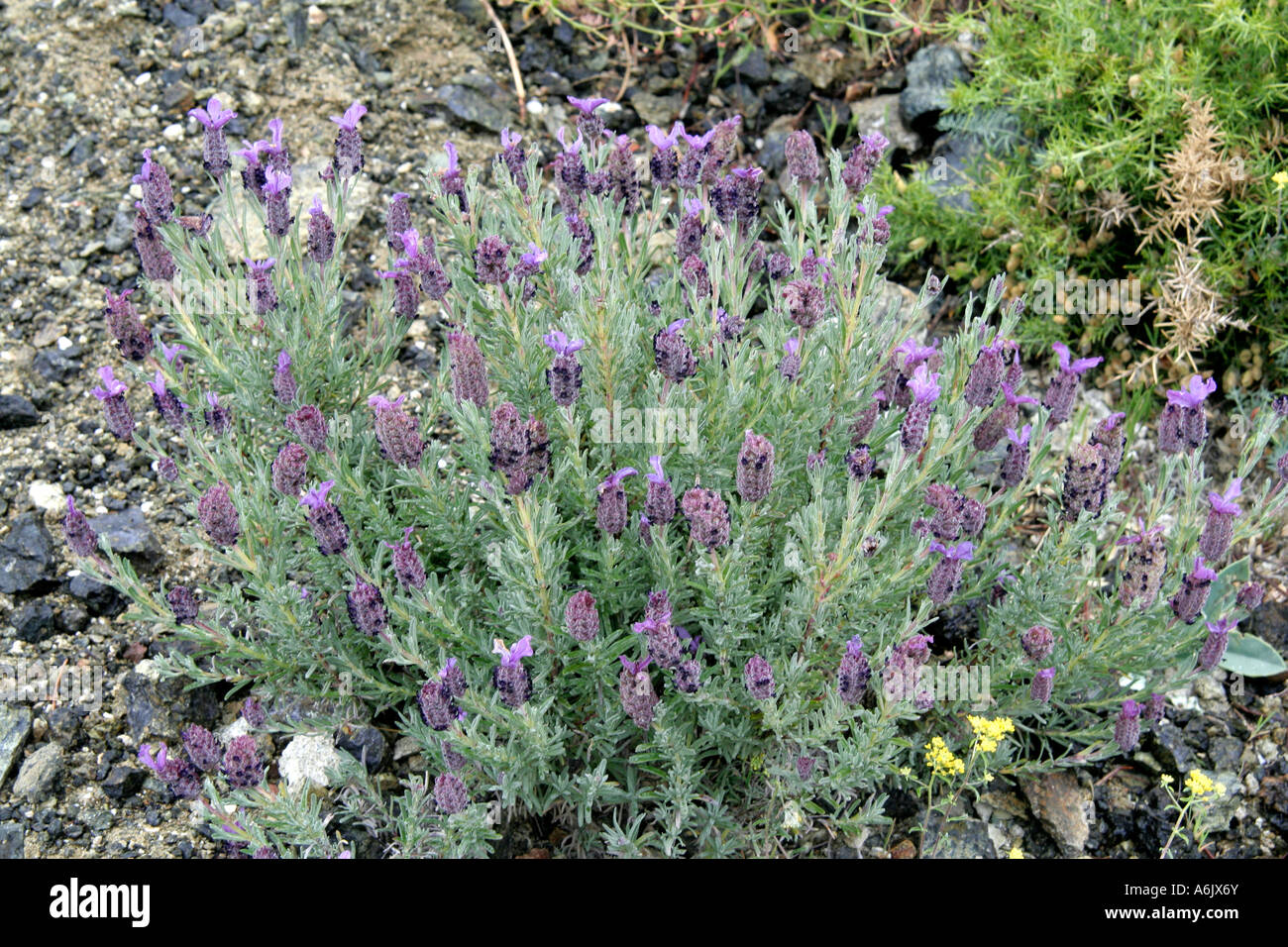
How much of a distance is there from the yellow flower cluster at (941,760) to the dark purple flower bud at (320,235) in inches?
76.7

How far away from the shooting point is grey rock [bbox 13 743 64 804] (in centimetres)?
306

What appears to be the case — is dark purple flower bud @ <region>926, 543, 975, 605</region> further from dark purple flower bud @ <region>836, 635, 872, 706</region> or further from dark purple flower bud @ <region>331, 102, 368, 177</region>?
dark purple flower bud @ <region>331, 102, 368, 177</region>

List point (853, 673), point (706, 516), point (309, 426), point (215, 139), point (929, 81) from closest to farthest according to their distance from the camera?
point (706, 516)
point (853, 673)
point (309, 426)
point (215, 139)
point (929, 81)

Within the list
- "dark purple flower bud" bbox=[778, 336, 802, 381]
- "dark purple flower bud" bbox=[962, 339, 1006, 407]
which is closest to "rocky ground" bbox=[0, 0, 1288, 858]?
"dark purple flower bud" bbox=[962, 339, 1006, 407]

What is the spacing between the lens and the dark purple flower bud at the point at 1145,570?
8.91 ft

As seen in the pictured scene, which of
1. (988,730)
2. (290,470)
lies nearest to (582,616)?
(290,470)

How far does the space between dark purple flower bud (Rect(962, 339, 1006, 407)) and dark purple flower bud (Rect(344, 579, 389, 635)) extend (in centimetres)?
143

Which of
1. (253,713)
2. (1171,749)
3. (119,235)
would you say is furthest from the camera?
(119,235)

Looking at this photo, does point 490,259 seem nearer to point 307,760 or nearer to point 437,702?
point 437,702

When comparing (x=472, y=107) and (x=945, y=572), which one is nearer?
(x=945, y=572)

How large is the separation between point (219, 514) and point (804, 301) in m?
1.36

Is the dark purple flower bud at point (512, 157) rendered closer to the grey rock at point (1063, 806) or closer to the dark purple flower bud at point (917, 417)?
the dark purple flower bud at point (917, 417)

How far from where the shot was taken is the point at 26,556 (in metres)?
3.50

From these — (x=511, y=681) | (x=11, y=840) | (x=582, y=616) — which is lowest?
(x=11, y=840)
